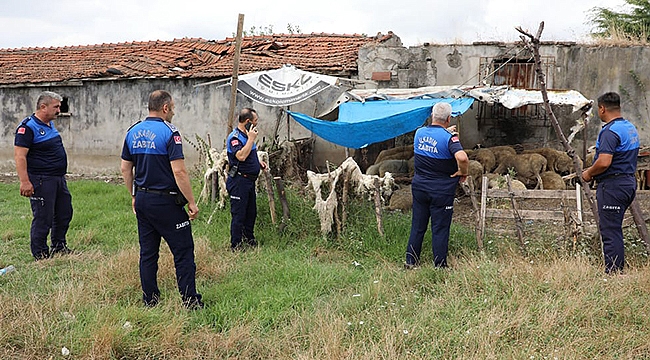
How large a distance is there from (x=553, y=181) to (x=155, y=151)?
7.39 m

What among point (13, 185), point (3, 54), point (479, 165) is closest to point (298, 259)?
point (479, 165)

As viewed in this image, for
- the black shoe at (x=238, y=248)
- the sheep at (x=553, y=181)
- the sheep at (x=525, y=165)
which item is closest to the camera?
the black shoe at (x=238, y=248)

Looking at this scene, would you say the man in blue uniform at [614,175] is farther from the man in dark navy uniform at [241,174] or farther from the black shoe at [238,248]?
the black shoe at [238,248]

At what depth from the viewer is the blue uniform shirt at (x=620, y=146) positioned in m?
4.59

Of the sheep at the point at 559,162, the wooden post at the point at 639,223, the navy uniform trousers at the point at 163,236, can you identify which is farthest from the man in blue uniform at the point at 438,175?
the sheep at the point at 559,162

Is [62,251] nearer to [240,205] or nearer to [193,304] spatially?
[240,205]

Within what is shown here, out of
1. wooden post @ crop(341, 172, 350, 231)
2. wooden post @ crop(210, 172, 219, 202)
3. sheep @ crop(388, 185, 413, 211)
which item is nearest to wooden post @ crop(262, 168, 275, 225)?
wooden post @ crop(341, 172, 350, 231)

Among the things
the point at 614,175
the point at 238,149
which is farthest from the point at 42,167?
the point at 614,175

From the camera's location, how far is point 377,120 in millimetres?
7703

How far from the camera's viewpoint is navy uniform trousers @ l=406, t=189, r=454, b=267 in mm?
4965

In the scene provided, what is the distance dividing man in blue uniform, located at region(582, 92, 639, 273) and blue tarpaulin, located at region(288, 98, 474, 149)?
10.3 ft

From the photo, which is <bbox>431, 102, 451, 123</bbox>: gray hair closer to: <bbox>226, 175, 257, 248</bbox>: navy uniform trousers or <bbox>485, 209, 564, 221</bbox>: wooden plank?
<bbox>485, 209, 564, 221</bbox>: wooden plank

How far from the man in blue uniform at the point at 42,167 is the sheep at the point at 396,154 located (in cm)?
584

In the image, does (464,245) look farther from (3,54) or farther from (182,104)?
(3,54)
